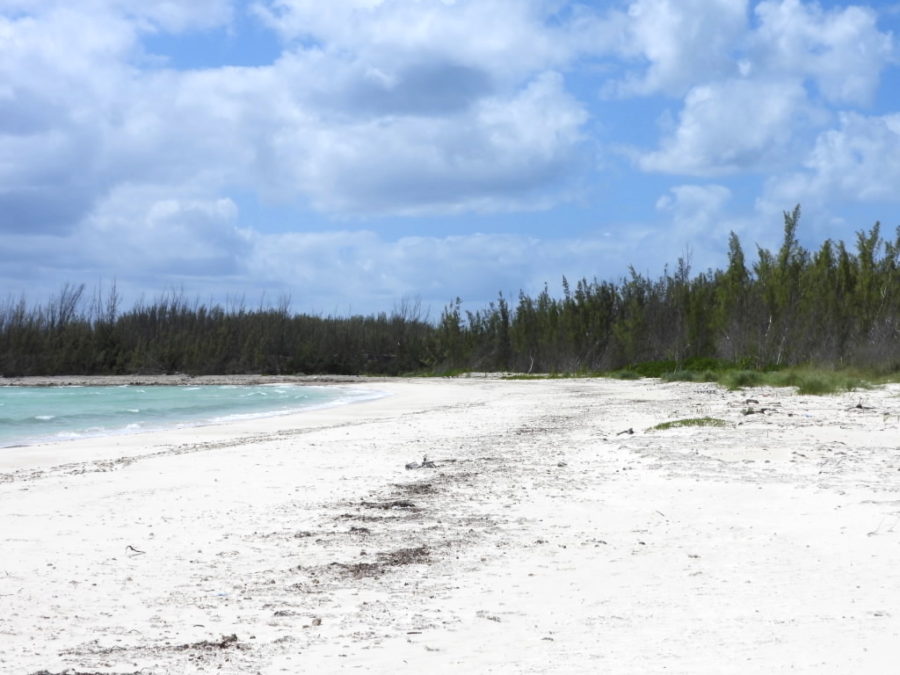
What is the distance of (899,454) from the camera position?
29.2 feet

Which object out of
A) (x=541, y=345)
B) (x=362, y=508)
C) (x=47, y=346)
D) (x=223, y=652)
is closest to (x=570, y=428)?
(x=362, y=508)

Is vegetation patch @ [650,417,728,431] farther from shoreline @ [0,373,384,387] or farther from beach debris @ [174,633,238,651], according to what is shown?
shoreline @ [0,373,384,387]

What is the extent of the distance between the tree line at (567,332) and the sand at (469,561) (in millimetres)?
21898

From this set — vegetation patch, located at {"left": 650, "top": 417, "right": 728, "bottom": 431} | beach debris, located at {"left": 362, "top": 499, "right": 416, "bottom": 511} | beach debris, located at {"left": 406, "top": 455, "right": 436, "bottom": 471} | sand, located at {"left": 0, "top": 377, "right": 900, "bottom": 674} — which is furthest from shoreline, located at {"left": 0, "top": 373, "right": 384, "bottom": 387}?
beach debris, located at {"left": 362, "top": 499, "right": 416, "bottom": 511}

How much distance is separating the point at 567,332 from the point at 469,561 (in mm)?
39277

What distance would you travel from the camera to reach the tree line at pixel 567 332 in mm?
32250

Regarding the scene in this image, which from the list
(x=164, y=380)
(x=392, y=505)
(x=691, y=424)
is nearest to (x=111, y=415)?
(x=691, y=424)

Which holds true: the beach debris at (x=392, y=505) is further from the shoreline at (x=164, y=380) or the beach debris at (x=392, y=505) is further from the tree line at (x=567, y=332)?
the shoreline at (x=164, y=380)

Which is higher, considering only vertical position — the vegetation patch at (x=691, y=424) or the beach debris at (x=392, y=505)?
the vegetation patch at (x=691, y=424)

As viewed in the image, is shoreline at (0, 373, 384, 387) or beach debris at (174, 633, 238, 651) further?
shoreline at (0, 373, 384, 387)

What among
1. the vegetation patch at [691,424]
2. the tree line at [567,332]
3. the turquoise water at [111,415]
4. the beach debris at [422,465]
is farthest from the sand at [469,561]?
the tree line at [567,332]

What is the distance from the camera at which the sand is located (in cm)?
370

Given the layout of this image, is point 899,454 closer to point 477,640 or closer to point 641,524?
point 641,524

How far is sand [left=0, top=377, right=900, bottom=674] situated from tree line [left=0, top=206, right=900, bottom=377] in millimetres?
21898
